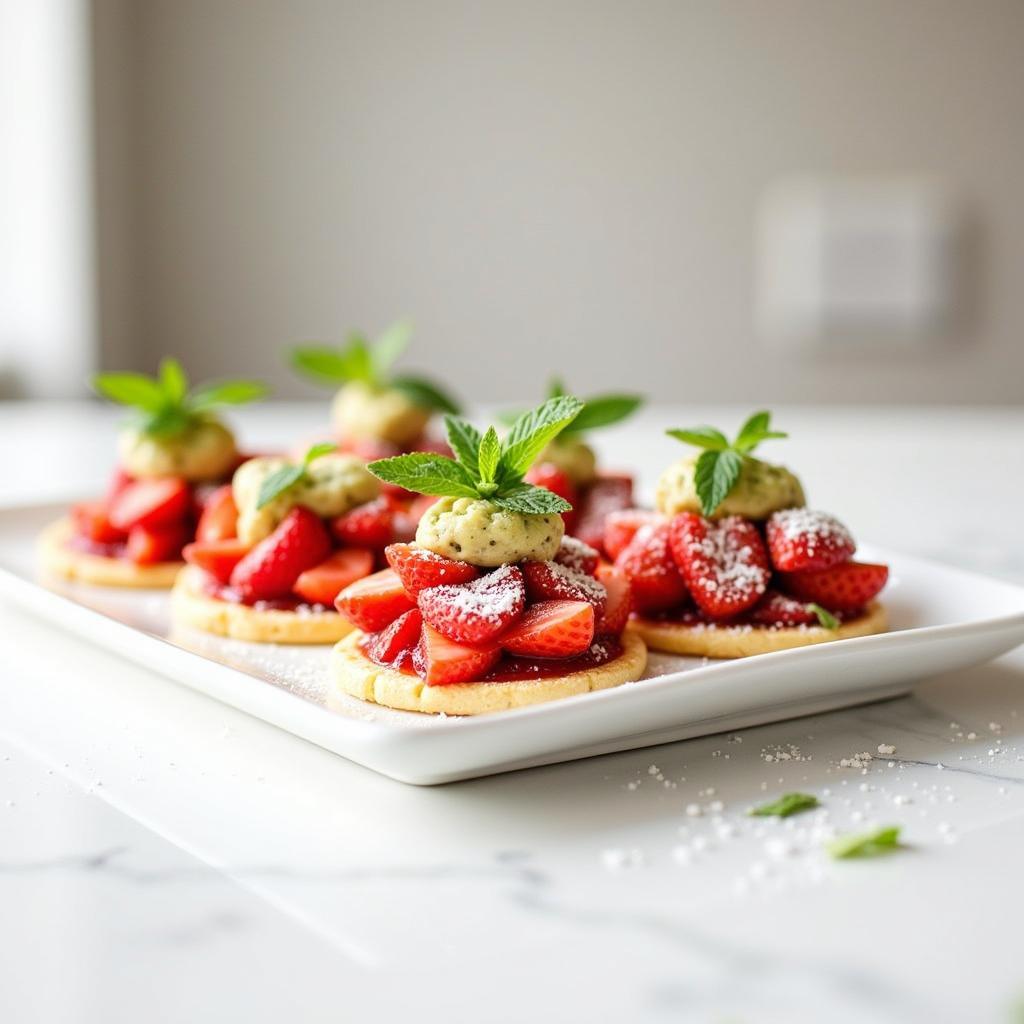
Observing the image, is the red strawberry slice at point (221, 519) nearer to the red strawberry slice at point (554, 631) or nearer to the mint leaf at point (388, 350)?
the mint leaf at point (388, 350)

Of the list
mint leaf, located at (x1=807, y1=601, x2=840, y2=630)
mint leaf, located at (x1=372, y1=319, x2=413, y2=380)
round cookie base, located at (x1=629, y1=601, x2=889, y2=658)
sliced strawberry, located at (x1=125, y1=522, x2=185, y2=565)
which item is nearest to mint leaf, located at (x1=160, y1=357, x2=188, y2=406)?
sliced strawberry, located at (x1=125, y1=522, x2=185, y2=565)

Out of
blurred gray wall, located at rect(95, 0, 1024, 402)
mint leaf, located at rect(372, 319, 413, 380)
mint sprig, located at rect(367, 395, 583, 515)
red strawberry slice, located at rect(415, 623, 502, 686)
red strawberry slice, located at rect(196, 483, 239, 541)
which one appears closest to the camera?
red strawberry slice, located at rect(415, 623, 502, 686)

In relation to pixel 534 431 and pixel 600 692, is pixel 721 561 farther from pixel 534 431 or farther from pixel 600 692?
pixel 600 692

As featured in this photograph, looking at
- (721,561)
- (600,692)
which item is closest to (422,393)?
(721,561)

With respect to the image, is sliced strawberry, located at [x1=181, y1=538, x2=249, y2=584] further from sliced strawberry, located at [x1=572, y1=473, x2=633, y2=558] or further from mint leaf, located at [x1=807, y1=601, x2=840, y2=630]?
mint leaf, located at [x1=807, y1=601, x2=840, y2=630]

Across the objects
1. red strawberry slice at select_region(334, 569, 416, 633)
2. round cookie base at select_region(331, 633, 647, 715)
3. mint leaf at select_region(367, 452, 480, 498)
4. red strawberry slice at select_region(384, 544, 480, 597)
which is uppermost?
mint leaf at select_region(367, 452, 480, 498)

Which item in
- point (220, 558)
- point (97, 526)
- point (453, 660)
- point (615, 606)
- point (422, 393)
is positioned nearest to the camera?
point (453, 660)

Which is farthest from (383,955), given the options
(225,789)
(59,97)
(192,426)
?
(59,97)
